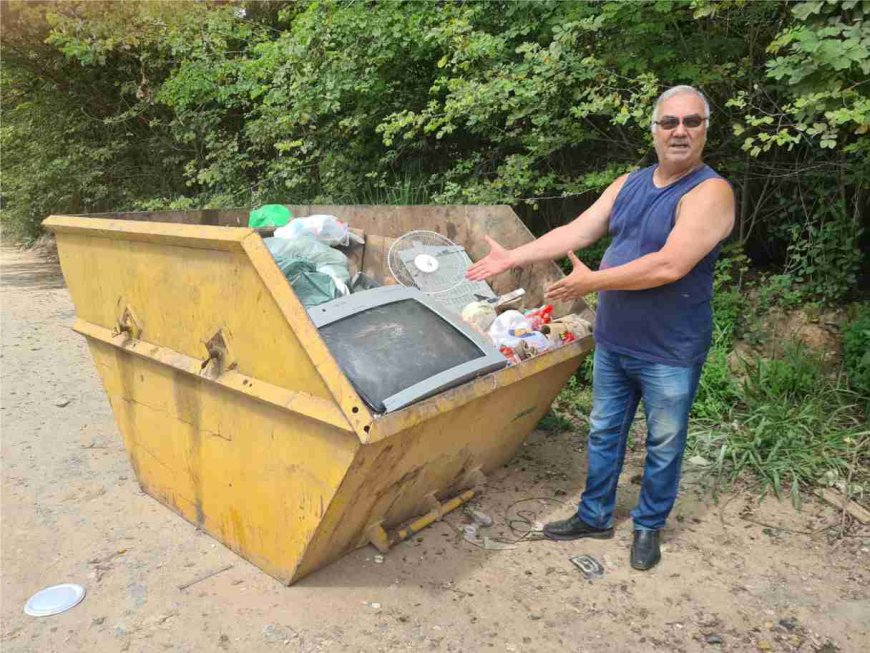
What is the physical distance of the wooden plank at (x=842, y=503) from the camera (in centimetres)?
322

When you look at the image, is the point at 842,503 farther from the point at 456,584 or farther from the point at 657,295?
the point at 456,584

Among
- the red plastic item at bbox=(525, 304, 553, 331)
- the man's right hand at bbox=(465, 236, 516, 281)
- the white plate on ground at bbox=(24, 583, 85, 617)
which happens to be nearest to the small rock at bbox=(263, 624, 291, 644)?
the white plate on ground at bbox=(24, 583, 85, 617)

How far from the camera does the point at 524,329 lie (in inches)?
122

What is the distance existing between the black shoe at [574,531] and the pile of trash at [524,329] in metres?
0.82

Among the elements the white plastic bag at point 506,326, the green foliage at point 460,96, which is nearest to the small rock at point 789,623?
the white plastic bag at point 506,326

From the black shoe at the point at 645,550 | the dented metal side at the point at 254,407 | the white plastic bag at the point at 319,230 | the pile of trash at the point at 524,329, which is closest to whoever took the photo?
the dented metal side at the point at 254,407

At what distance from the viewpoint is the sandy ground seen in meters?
2.41

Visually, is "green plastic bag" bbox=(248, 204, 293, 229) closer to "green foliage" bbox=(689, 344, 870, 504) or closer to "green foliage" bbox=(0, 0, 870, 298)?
"green foliage" bbox=(0, 0, 870, 298)

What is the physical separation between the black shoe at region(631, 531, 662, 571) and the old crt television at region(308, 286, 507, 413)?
1.02 meters

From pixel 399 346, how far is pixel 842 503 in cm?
246

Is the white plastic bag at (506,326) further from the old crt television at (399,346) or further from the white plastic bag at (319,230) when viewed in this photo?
the white plastic bag at (319,230)

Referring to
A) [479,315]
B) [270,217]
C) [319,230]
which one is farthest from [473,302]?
[270,217]

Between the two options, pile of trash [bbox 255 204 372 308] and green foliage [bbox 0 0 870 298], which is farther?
green foliage [bbox 0 0 870 298]

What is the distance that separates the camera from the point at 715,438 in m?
3.93
